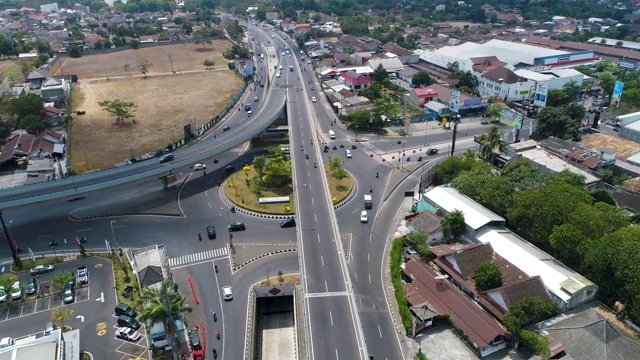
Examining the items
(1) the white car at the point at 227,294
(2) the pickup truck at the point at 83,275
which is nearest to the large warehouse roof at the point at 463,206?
(1) the white car at the point at 227,294

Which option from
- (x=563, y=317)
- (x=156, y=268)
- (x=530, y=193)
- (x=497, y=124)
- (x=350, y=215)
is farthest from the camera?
(x=497, y=124)

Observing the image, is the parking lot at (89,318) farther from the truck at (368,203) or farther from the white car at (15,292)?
the truck at (368,203)

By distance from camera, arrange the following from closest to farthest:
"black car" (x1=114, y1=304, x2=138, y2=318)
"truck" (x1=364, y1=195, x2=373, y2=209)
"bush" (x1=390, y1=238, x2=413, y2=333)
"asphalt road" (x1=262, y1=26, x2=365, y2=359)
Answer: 1. "asphalt road" (x1=262, y1=26, x2=365, y2=359)
2. "bush" (x1=390, y1=238, x2=413, y2=333)
3. "black car" (x1=114, y1=304, x2=138, y2=318)
4. "truck" (x1=364, y1=195, x2=373, y2=209)

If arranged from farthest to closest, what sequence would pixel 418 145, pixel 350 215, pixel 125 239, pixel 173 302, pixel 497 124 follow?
pixel 497 124 < pixel 418 145 < pixel 350 215 < pixel 125 239 < pixel 173 302

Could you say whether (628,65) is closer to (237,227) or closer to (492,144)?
(492,144)

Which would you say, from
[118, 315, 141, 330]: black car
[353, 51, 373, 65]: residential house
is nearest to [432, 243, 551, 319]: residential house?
[118, 315, 141, 330]: black car

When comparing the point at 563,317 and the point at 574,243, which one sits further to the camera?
the point at 574,243

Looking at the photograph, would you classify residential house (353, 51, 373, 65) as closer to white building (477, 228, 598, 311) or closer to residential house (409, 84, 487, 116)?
residential house (409, 84, 487, 116)

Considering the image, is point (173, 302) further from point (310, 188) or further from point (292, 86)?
point (292, 86)

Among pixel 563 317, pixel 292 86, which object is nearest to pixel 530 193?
pixel 563 317
